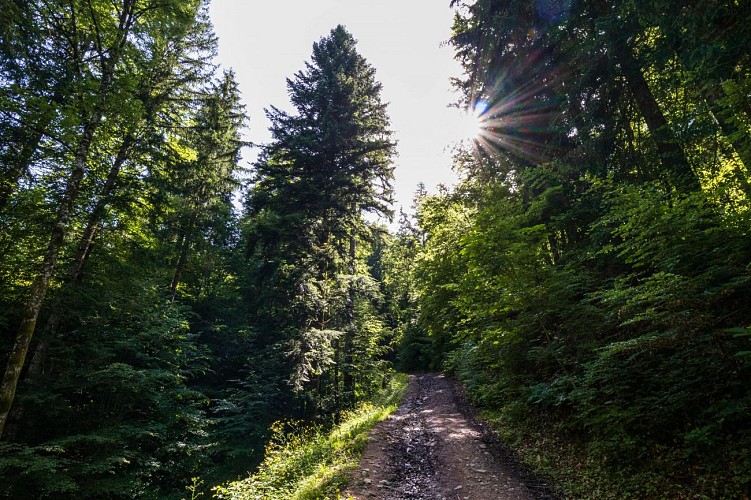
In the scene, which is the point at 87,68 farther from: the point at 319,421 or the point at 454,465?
the point at 319,421

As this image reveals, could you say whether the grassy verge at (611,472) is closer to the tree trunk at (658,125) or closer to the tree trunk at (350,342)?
the tree trunk at (658,125)

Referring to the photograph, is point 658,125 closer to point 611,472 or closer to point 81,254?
point 611,472

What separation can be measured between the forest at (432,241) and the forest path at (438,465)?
720 mm

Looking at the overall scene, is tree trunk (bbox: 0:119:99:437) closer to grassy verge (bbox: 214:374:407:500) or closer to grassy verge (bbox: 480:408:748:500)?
grassy verge (bbox: 214:374:407:500)

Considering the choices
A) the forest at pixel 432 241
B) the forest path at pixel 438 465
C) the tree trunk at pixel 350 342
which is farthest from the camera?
the tree trunk at pixel 350 342

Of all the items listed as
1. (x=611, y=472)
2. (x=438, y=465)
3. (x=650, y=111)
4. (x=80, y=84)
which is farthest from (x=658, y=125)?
(x=80, y=84)

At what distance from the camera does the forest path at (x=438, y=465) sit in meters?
6.05

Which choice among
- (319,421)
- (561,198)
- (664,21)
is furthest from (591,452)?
(319,421)

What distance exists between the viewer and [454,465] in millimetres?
7289

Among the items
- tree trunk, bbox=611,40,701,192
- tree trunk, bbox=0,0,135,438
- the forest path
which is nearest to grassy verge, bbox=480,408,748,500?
the forest path

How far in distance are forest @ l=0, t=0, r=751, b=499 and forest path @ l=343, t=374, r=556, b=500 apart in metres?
0.72

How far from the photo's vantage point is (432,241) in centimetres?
1817

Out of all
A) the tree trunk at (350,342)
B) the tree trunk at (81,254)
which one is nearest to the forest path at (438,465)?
the tree trunk at (350,342)

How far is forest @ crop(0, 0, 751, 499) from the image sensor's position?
5.53 meters
